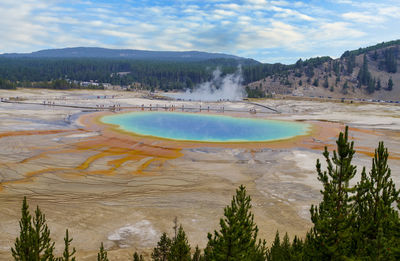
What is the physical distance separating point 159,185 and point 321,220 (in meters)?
19.2

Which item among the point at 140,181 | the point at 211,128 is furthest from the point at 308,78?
the point at 140,181

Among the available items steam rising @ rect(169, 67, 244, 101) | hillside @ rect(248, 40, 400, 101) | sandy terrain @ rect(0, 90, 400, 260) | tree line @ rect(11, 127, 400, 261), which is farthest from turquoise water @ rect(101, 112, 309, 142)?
hillside @ rect(248, 40, 400, 101)

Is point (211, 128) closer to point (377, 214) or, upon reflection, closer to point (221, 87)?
point (377, 214)

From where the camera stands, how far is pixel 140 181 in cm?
2827

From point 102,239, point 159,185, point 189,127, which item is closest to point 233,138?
point 189,127

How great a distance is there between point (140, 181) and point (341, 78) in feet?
524

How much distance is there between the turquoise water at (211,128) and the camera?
166ft

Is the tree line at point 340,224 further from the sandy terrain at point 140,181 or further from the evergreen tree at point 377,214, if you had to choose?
the sandy terrain at point 140,181

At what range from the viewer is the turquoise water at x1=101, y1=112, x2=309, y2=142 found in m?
50.5

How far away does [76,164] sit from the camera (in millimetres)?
32500

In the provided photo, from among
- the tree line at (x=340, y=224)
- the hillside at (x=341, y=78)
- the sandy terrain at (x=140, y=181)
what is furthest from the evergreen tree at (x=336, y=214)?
the hillside at (x=341, y=78)

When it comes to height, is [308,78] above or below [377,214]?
above

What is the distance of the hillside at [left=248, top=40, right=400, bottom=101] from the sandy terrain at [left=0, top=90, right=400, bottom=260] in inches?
3957

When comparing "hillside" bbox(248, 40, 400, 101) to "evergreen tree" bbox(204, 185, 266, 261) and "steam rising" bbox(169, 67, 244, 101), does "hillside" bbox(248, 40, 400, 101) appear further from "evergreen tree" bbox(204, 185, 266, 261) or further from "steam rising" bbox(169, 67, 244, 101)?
"evergreen tree" bbox(204, 185, 266, 261)
